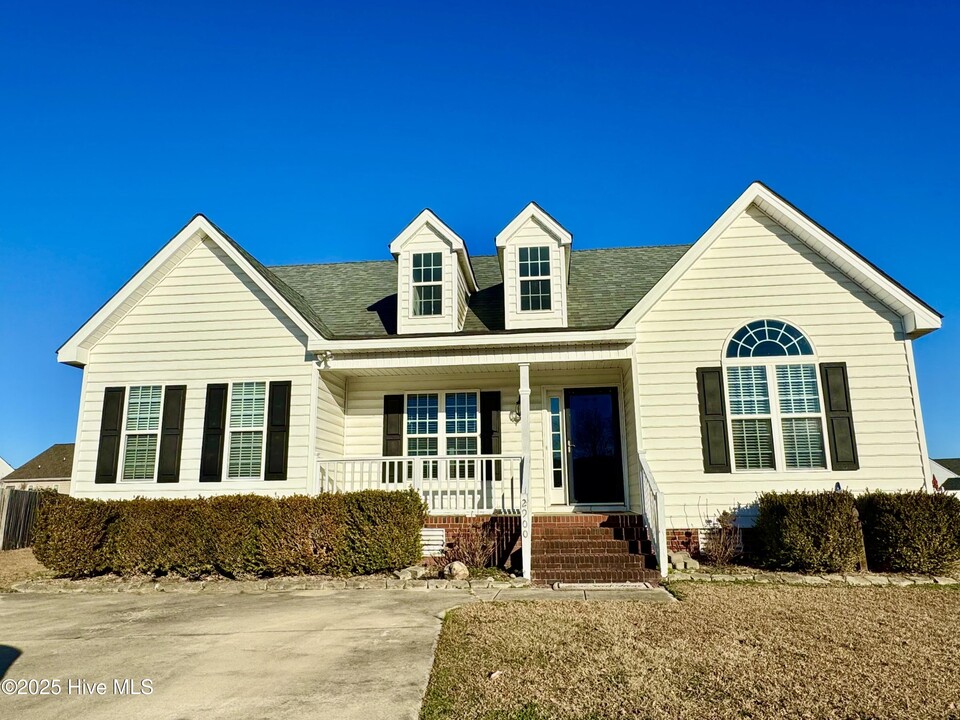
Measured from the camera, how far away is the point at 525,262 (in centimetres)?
1236

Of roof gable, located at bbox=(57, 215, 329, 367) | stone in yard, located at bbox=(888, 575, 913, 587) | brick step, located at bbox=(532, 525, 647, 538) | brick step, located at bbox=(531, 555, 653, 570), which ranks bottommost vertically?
stone in yard, located at bbox=(888, 575, 913, 587)

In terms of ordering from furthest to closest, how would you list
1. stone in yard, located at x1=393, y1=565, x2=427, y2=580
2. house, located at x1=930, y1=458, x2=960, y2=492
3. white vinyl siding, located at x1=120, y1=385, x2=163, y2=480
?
house, located at x1=930, y1=458, x2=960, y2=492 → white vinyl siding, located at x1=120, y1=385, x2=163, y2=480 → stone in yard, located at x1=393, y1=565, x2=427, y2=580

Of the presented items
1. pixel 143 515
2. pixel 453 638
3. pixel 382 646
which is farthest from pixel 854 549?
pixel 143 515

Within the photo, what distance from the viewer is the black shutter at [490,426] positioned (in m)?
12.0

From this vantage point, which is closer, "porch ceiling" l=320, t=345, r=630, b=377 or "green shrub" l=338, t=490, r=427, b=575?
"green shrub" l=338, t=490, r=427, b=575

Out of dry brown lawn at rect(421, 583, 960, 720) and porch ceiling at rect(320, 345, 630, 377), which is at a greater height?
porch ceiling at rect(320, 345, 630, 377)

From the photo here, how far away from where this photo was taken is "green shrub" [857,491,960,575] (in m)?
8.83

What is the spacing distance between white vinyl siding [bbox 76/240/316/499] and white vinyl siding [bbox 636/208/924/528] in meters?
6.29

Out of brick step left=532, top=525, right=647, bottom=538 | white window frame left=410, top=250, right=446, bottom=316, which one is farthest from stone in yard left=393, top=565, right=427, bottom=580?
Result: white window frame left=410, top=250, right=446, bottom=316

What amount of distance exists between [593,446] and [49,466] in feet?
131

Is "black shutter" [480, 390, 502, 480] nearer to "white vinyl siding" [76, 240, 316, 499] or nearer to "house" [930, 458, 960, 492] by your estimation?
"white vinyl siding" [76, 240, 316, 499]

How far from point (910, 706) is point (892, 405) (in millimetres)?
7776

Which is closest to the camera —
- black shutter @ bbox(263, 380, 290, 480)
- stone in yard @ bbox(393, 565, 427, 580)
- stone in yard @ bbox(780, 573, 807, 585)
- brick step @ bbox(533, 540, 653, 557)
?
stone in yard @ bbox(780, 573, 807, 585)

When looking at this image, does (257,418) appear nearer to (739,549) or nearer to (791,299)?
(739,549)
